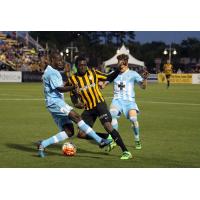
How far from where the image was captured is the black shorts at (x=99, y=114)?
11.5m

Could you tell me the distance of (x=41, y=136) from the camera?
50.1 feet

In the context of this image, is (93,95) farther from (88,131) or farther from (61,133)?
(61,133)

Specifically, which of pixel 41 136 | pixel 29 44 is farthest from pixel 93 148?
pixel 29 44

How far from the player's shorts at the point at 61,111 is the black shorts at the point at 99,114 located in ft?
1.47

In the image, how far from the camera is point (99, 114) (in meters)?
11.7

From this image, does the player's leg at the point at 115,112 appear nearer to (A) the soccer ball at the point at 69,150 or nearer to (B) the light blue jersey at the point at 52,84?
(A) the soccer ball at the point at 69,150

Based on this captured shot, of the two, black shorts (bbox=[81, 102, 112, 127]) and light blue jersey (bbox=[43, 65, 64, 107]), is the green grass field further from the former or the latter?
light blue jersey (bbox=[43, 65, 64, 107])

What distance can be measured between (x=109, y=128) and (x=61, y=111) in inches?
42.0

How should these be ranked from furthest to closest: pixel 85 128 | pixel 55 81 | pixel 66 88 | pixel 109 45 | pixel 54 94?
pixel 109 45
pixel 54 94
pixel 85 128
pixel 55 81
pixel 66 88

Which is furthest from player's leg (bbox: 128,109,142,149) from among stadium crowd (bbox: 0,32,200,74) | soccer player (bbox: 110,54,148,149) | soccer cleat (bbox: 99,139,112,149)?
stadium crowd (bbox: 0,32,200,74)

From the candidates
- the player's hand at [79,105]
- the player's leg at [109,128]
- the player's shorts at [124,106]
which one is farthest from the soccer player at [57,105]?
the player's shorts at [124,106]

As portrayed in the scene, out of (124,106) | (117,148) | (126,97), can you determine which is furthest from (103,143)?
(126,97)

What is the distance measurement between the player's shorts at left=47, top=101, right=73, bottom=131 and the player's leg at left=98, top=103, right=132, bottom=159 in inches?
25.9

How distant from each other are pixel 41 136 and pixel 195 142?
4261 millimetres
